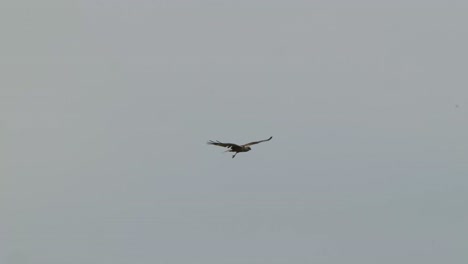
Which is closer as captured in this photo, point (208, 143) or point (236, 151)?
point (208, 143)

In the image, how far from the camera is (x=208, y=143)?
175 metres

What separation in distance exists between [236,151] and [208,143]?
20.5 meters

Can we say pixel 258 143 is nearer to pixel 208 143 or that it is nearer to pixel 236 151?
pixel 236 151

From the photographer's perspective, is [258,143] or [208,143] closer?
[208,143]

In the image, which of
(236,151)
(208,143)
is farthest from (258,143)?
(208,143)

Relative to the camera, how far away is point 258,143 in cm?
19962

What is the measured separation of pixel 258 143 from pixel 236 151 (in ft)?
20.9

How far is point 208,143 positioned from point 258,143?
Result: 2601 cm

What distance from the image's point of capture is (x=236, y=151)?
640 feet
